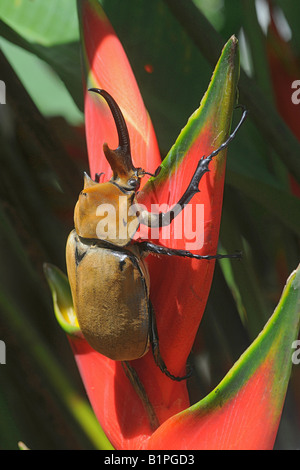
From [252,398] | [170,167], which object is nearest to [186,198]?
[170,167]

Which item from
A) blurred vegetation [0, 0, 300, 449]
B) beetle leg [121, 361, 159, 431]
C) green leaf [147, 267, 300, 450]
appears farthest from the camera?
Result: blurred vegetation [0, 0, 300, 449]

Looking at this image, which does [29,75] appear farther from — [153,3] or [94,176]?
[94,176]

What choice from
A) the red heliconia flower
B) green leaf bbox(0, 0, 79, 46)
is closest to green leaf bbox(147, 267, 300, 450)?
the red heliconia flower

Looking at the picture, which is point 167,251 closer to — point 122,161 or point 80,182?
point 122,161

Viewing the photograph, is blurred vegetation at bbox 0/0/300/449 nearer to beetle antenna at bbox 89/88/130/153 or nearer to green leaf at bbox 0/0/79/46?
green leaf at bbox 0/0/79/46

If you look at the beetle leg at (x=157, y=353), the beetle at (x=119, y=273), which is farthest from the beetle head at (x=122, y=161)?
the beetle leg at (x=157, y=353)

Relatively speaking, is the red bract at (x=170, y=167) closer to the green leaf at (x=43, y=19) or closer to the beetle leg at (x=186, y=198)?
the beetle leg at (x=186, y=198)
